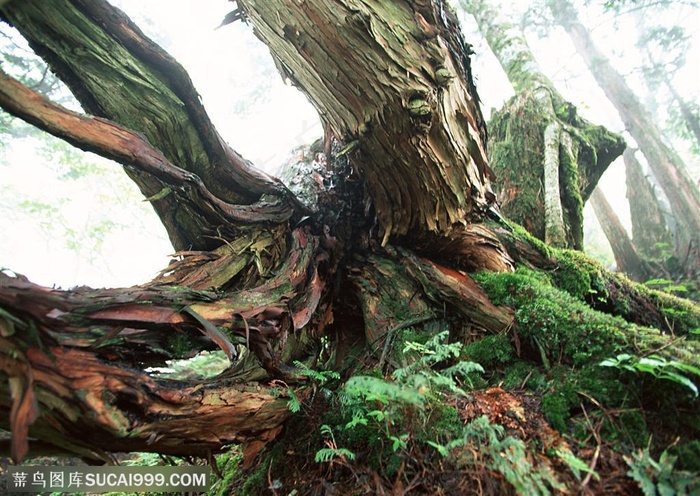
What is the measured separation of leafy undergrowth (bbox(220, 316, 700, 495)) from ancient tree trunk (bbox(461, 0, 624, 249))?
230 cm

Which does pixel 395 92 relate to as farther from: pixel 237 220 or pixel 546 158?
pixel 546 158

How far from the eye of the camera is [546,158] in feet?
14.3

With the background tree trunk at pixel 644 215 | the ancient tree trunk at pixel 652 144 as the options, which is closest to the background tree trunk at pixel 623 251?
the ancient tree trunk at pixel 652 144

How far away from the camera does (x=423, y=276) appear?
3.06 m

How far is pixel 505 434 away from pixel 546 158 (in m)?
3.78

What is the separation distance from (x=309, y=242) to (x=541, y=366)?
2083mm

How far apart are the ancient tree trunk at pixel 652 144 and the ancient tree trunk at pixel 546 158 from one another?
480cm

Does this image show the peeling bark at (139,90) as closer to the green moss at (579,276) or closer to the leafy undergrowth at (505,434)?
the leafy undergrowth at (505,434)

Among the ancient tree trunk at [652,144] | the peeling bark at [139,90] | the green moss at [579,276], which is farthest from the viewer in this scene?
the ancient tree trunk at [652,144]

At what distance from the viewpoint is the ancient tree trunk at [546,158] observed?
4254 millimetres

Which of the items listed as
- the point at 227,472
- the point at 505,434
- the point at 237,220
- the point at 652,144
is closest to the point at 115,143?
the point at 237,220

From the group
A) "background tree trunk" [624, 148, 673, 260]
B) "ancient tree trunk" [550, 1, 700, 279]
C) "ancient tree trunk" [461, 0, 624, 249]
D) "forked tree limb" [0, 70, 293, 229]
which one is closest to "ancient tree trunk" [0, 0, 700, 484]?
"forked tree limb" [0, 70, 293, 229]

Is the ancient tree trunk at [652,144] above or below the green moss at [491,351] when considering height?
above

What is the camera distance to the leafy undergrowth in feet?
4.67
